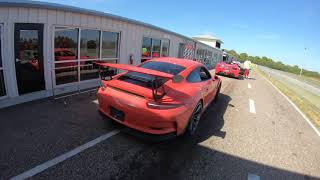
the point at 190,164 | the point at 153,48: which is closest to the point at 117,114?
the point at 190,164

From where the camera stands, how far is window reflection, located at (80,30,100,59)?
28.3 ft

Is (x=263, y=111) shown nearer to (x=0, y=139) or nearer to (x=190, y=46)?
(x=0, y=139)

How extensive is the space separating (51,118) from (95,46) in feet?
15.5

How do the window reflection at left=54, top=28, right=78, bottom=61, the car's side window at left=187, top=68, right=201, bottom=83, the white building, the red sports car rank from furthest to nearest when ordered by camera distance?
the red sports car, the window reflection at left=54, top=28, right=78, bottom=61, the white building, the car's side window at left=187, top=68, right=201, bottom=83

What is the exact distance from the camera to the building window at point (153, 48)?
13364 millimetres

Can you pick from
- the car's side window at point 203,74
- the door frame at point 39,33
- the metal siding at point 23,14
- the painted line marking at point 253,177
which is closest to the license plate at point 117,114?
the painted line marking at point 253,177

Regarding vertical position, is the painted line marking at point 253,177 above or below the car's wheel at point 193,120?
below

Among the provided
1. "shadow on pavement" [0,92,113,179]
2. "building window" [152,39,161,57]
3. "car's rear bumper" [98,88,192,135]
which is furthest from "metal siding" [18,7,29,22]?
"building window" [152,39,161,57]

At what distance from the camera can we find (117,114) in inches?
172

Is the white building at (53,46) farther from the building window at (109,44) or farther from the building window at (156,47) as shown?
the building window at (156,47)

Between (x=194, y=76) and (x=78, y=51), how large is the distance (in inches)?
197

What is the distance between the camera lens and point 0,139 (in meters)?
4.11

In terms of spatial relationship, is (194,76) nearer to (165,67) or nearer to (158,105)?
(165,67)

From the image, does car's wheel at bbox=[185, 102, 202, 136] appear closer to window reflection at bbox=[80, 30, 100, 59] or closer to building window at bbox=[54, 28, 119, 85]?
building window at bbox=[54, 28, 119, 85]
